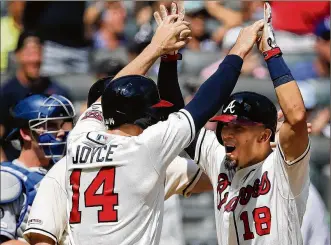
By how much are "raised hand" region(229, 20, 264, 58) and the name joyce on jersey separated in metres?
0.80

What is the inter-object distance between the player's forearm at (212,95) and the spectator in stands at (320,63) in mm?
5161

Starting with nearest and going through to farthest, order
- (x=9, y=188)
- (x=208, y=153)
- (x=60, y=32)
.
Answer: (x=208, y=153)
(x=9, y=188)
(x=60, y=32)

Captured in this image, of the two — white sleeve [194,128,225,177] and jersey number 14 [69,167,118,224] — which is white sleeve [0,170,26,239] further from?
jersey number 14 [69,167,118,224]

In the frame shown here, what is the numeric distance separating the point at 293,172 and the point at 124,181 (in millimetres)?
870

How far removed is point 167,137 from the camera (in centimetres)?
445

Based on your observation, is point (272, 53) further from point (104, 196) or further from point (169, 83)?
point (104, 196)

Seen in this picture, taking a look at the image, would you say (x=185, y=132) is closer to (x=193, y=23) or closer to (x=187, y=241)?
(x=187, y=241)

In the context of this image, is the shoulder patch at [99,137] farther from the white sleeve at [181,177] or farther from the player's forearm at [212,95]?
the white sleeve at [181,177]

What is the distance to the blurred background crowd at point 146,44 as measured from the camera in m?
9.22

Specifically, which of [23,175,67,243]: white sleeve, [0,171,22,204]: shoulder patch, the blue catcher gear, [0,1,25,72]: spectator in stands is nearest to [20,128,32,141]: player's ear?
the blue catcher gear

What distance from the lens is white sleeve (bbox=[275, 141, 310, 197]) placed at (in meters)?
4.73

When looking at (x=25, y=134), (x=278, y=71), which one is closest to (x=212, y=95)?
(x=278, y=71)

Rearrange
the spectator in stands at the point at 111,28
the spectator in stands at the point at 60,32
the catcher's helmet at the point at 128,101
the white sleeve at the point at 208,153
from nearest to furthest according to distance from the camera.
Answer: the catcher's helmet at the point at 128,101 → the white sleeve at the point at 208,153 → the spectator in stands at the point at 60,32 → the spectator in stands at the point at 111,28

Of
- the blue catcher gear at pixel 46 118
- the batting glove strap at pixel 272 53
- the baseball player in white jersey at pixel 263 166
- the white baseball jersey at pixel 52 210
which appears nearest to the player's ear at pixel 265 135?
the baseball player in white jersey at pixel 263 166
